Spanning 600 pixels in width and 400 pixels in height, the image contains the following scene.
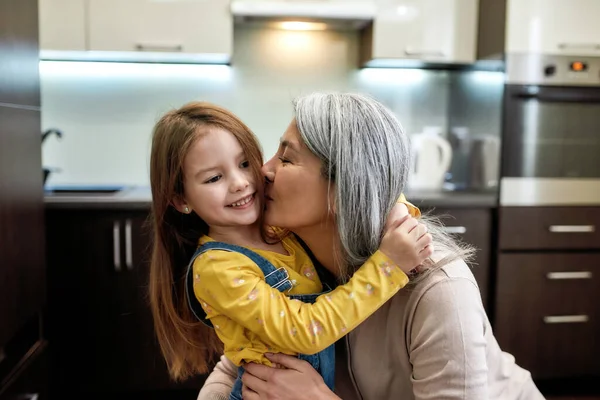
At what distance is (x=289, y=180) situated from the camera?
1.15 meters

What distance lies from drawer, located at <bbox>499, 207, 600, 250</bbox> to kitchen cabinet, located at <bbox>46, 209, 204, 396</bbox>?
1.49 metres

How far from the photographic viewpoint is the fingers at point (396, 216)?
1.10 m

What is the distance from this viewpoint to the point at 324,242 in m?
1.25

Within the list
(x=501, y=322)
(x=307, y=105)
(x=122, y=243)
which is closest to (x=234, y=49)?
(x=122, y=243)

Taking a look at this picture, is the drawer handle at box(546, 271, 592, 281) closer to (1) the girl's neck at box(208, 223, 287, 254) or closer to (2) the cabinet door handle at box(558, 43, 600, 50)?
(2) the cabinet door handle at box(558, 43, 600, 50)

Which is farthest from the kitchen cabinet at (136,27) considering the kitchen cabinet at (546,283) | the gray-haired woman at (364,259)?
the gray-haired woman at (364,259)

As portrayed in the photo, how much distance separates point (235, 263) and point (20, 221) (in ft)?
3.81

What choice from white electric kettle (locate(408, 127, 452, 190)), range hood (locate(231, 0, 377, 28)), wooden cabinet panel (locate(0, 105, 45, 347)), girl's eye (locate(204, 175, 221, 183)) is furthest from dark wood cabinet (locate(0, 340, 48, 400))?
white electric kettle (locate(408, 127, 452, 190))

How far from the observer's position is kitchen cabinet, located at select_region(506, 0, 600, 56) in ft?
8.74

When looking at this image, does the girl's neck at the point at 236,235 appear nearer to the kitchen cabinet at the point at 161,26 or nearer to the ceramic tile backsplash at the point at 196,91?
the kitchen cabinet at the point at 161,26

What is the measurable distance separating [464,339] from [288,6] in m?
1.97

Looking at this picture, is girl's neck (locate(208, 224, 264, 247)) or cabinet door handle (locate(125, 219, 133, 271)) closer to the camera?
girl's neck (locate(208, 224, 264, 247))

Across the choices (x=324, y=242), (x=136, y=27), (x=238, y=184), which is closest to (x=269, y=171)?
(x=238, y=184)

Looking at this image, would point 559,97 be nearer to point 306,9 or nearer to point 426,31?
point 426,31
